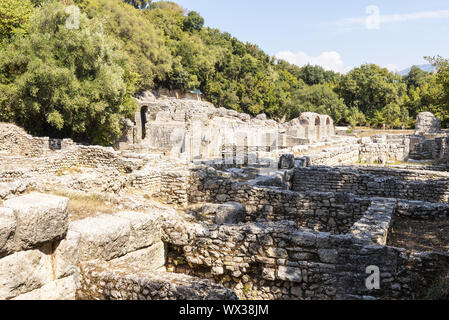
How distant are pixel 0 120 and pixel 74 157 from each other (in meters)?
9.20

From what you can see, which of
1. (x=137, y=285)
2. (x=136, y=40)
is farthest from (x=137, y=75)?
(x=137, y=285)

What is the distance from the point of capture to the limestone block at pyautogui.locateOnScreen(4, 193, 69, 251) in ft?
11.1

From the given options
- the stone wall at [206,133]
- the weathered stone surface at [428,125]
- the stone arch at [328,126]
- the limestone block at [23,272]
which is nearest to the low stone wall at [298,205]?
the limestone block at [23,272]

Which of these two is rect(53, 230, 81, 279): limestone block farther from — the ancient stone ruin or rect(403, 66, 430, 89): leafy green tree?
rect(403, 66, 430, 89): leafy green tree

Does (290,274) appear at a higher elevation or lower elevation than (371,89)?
lower

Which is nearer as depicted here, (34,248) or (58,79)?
(34,248)

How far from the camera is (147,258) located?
4.88 metres

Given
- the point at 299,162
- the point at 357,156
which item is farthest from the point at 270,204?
the point at 357,156

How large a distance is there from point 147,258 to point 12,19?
906 inches

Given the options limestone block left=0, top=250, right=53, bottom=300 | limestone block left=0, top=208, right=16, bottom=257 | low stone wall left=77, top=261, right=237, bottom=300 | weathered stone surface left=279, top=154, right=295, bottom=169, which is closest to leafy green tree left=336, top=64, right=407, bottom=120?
weathered stone surface left=279, top=154, right=295, bottom=169

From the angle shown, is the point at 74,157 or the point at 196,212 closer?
the point at 196,212

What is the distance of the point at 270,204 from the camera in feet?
25.1

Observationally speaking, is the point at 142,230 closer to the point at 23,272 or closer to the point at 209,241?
the point at 209,241

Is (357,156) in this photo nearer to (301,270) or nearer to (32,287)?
(301,270)
